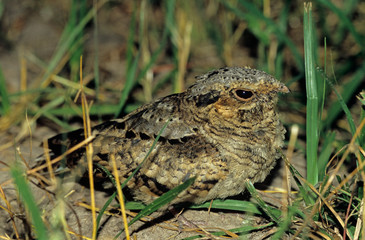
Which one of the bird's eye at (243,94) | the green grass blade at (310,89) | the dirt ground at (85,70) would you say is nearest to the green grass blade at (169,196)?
the dirt ground at (85,70)

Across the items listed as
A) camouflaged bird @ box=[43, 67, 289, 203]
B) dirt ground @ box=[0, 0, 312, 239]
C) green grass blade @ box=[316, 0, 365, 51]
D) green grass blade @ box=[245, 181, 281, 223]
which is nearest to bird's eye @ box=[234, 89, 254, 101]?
camouflaged bird @ box=[43, 67, 289, 203]

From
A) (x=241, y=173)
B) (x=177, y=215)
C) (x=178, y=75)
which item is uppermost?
(x=178, y=75)

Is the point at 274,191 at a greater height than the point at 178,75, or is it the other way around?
the point at 178,75

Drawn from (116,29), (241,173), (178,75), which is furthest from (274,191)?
(116,29)

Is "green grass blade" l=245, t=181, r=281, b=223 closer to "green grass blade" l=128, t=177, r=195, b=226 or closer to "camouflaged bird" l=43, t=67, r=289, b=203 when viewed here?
"camouflaged bird" l=43, t=67, r=289, b=203

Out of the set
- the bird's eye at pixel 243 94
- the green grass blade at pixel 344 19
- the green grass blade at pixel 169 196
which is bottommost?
the green grass blade at pixel 169 196

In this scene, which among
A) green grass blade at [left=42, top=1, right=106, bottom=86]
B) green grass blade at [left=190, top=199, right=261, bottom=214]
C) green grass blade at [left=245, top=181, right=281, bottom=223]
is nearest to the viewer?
green grass blade at [left=245, top=181, right=281, bottom=223]

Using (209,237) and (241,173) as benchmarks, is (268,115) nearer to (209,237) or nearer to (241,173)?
(241,173)

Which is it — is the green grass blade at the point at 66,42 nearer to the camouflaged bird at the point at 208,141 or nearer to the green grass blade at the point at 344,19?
the camouflaged bird at the point at 208,141
